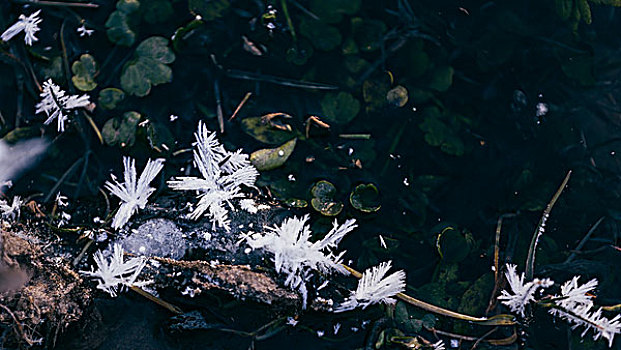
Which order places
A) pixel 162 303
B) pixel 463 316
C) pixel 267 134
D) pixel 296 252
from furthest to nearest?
pixel 267 134, pixel 463 316, pixel 162 303, pixel 296 252

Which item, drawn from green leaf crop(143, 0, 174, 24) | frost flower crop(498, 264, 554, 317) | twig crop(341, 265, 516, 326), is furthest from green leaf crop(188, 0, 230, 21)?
frost flower crop(498, 264, 554, 317)

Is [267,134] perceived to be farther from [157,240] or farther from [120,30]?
[120,30]

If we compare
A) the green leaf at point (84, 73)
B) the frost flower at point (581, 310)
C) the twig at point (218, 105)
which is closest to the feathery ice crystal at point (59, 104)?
the green leaf at point (84, 73)

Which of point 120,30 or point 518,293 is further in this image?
point 120,30

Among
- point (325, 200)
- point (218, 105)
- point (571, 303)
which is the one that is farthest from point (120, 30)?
point (571, 303)

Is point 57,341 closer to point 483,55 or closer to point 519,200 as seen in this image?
point 519,200
